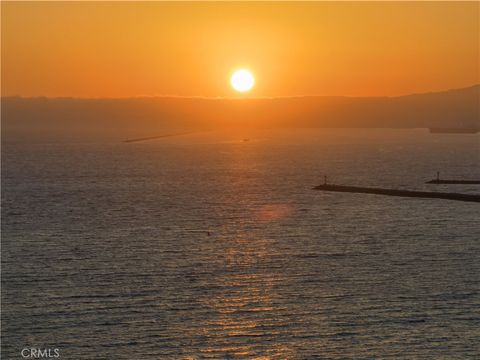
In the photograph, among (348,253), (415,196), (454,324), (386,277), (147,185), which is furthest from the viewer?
(147,185)

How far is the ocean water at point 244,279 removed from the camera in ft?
171

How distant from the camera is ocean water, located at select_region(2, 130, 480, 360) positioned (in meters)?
52.0

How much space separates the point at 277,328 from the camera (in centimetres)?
5472

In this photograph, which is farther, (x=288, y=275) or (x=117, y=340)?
(x=288, y=275)

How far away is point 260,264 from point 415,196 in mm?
62484

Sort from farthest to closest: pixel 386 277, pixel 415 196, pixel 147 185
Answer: pixel 147 185 < pixel 415 196 < pixel 386 277

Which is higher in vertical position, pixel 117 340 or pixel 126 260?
pixel 126 260

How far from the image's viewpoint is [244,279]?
69.5 m

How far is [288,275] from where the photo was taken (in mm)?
70625

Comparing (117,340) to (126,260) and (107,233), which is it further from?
(107,233)

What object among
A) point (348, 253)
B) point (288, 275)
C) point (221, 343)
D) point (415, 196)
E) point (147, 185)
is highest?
point (147, 185)

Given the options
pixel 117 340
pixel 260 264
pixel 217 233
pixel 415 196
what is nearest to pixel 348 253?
pixel 260 264

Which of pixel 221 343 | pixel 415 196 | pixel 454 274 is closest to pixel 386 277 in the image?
pixel 454 274

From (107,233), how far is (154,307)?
38.4m
